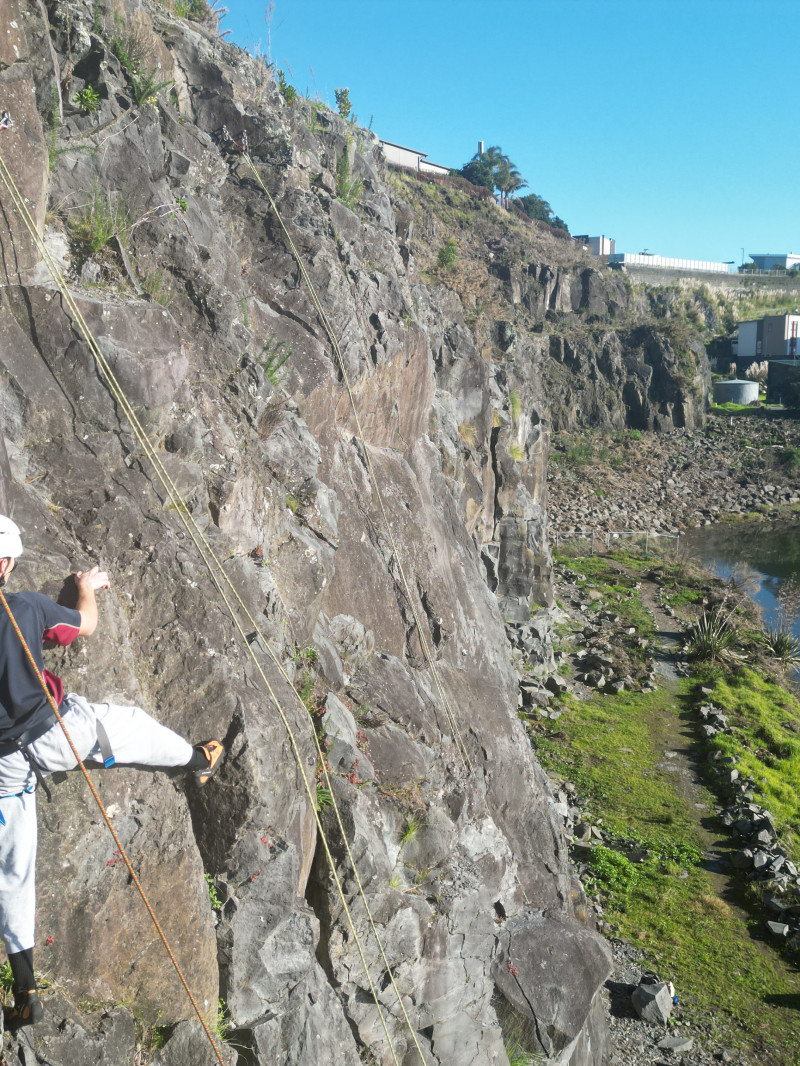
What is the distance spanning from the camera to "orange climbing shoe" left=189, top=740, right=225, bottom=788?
18.0ft

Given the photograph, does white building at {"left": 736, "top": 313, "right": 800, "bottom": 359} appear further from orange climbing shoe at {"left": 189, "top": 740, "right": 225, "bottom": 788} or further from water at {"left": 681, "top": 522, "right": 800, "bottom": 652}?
orange climbing shoe at {"left": 189, "top": 740, "right": 225, "bottom": 788}

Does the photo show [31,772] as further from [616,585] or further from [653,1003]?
[616,585]

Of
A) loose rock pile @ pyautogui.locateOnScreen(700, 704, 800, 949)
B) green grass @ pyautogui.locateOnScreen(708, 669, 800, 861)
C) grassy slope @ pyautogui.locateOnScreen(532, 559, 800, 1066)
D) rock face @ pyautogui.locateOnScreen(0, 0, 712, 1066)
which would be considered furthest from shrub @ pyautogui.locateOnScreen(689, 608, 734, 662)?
rock face @ pyautogui.locateOnScreen(0, 0, 712, 1066)

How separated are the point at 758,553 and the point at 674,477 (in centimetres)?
1414

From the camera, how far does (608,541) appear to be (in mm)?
46812

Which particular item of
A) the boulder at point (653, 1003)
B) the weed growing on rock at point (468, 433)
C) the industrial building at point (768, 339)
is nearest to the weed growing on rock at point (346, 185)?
the weed growing on rock at point (468, 433)

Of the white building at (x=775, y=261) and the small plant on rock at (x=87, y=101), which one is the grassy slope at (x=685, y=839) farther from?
the white building at (x=775, y=261)

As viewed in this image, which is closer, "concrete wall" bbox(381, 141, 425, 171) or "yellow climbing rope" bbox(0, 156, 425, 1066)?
"yellow climbing rope" bbox(0, 156, 425, 1066)

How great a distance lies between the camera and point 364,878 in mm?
6789

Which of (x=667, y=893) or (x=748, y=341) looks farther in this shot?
(x=748, y=341)

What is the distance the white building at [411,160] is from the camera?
7262cm

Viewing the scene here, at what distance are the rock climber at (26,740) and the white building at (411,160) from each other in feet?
242

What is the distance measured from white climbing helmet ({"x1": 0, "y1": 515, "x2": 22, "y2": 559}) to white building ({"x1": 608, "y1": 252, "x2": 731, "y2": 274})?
94.4 metres

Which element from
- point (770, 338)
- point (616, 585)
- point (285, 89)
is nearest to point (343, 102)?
point (285, 89)
